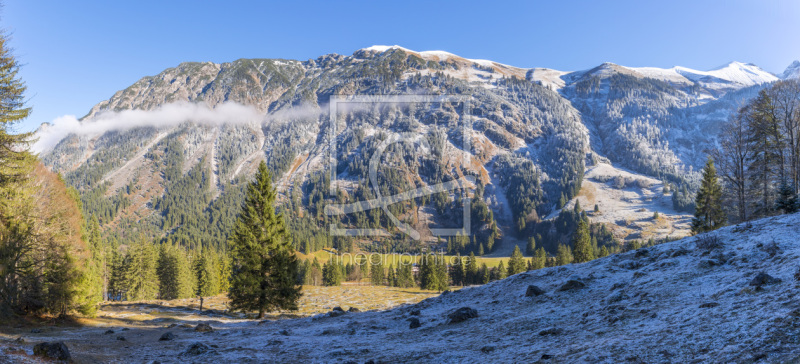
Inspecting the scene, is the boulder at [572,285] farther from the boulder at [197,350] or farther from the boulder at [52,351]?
the boulder at [52,351]

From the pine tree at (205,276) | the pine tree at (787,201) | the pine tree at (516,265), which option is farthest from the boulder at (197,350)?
the pine tree at (516,265)

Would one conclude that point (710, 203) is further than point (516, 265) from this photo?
No

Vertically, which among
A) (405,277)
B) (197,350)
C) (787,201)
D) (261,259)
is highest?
(787,201)

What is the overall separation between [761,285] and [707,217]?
48278mm

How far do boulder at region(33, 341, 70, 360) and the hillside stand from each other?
31.5 inches

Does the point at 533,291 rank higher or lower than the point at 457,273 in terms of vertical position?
higher

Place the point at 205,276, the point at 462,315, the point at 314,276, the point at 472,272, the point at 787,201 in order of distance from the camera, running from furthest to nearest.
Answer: the point at 314,276 < the point at 472,272 < the point at 205,276 < the point at 787,201 < the point at 462,315

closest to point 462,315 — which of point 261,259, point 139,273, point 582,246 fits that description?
point 261,259

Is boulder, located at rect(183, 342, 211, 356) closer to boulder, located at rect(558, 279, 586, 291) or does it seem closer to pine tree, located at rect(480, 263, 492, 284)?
boulder, located at rect(558, 279, 586, 291)

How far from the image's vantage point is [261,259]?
32.1 meters

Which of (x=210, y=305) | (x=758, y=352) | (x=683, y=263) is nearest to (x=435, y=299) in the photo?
(x=683, y=263)

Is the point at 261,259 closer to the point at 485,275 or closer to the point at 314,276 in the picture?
the point at 485,275

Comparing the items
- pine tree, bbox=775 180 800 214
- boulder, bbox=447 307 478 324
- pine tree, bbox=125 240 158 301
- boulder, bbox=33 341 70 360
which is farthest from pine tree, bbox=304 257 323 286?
pine tree, bbox=775 180 800 214

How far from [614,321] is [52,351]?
16505 millimetres
